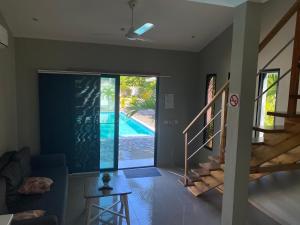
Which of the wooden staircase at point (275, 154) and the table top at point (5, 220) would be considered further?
the wooden staircase at point (275, 154)

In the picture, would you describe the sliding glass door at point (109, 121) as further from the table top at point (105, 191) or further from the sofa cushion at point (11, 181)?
the sofa cushion at point (11, 181)

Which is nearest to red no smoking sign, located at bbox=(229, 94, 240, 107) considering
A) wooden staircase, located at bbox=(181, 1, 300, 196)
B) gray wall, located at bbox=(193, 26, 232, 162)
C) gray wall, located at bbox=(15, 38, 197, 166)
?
wooden staircase, located at bbox=(181, 1, 300, 196)

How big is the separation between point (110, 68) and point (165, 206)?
2.95 meters

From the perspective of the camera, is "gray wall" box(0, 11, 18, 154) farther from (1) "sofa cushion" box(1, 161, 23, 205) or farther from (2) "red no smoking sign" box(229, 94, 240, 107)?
(2) "red no smoking sign" box(229, 94, 240, 107)

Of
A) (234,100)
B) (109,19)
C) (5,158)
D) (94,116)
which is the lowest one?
(5,158)

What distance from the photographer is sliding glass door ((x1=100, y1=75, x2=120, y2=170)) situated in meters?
5.14

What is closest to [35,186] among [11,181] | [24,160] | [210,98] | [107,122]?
[11,181]

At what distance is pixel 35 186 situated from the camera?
3246 millimetres

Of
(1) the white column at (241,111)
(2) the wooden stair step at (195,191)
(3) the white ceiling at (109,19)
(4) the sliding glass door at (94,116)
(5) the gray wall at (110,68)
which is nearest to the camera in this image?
(1) the white column at (241,111)

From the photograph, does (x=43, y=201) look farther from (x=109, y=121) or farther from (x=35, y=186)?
(x=109, y=121)

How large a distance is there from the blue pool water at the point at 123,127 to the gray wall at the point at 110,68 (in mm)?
695

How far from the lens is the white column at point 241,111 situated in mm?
2127

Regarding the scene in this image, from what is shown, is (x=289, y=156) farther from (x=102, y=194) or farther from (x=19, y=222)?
(x=19, y=222)

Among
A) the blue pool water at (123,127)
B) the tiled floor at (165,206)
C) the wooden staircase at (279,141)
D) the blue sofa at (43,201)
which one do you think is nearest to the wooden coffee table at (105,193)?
the tiled floor at (165,206)
